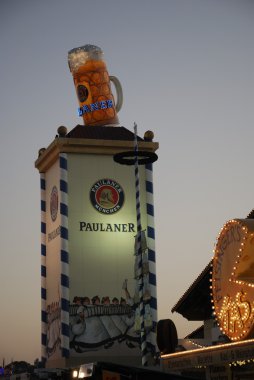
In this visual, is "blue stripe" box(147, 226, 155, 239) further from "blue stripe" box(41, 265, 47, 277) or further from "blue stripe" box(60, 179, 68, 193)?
"blue stripe" box(41, 265, 47, 277)

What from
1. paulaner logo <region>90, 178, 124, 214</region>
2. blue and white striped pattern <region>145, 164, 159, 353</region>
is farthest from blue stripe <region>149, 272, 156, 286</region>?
paulaner logo <region>90, 178, 124, 214</region>

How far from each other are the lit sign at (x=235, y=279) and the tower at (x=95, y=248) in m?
28.5

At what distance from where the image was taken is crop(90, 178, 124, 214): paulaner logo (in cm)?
5381

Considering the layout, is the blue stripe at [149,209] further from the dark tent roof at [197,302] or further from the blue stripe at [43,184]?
the dark tent roof at [197,302]

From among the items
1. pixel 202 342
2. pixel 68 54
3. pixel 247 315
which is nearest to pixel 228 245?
pixel 247 315

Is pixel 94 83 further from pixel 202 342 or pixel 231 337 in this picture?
pixel 231 337

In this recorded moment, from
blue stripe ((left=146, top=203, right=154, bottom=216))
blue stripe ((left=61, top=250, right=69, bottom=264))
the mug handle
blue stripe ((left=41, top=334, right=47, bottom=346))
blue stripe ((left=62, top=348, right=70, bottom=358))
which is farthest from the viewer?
the mug handle

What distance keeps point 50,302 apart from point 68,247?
4262mm

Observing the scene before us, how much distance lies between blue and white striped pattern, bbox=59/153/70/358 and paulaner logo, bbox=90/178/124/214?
1709 millimetres

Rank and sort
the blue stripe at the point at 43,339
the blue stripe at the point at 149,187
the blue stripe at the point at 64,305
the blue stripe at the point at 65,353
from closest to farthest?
the blue stripe at the point at 65,353, the blue stripe at the point at 64,305, the blue stripe at the point at 149,187, the blue stripe at the point at 43,339

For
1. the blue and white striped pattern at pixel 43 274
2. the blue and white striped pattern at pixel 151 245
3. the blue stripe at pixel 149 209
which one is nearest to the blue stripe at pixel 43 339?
the blue and white striped pattern at pixel 43 274

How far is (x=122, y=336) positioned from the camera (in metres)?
53.9

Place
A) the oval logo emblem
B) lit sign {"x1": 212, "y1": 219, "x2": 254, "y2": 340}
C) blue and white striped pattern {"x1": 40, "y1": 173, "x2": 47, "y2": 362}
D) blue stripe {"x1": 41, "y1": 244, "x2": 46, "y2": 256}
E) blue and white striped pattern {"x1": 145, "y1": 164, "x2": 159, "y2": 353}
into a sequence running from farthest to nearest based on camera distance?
blue stripe {"x1": 41, "y1": 244, "x2": 46, "y2": 256}
blue and white striped pattern {"x1": 40, "y1": 173, "x2": 47, "y2": 362}
the oval logo emblem
blue and white striped pattern {"x1": 145, "y1": 164, "x2": 159, "y2": 353}
lit sign {"x1": 212, "y1": 219, "x2": 254, "y2": 340}

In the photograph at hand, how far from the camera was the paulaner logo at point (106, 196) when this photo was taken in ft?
177
